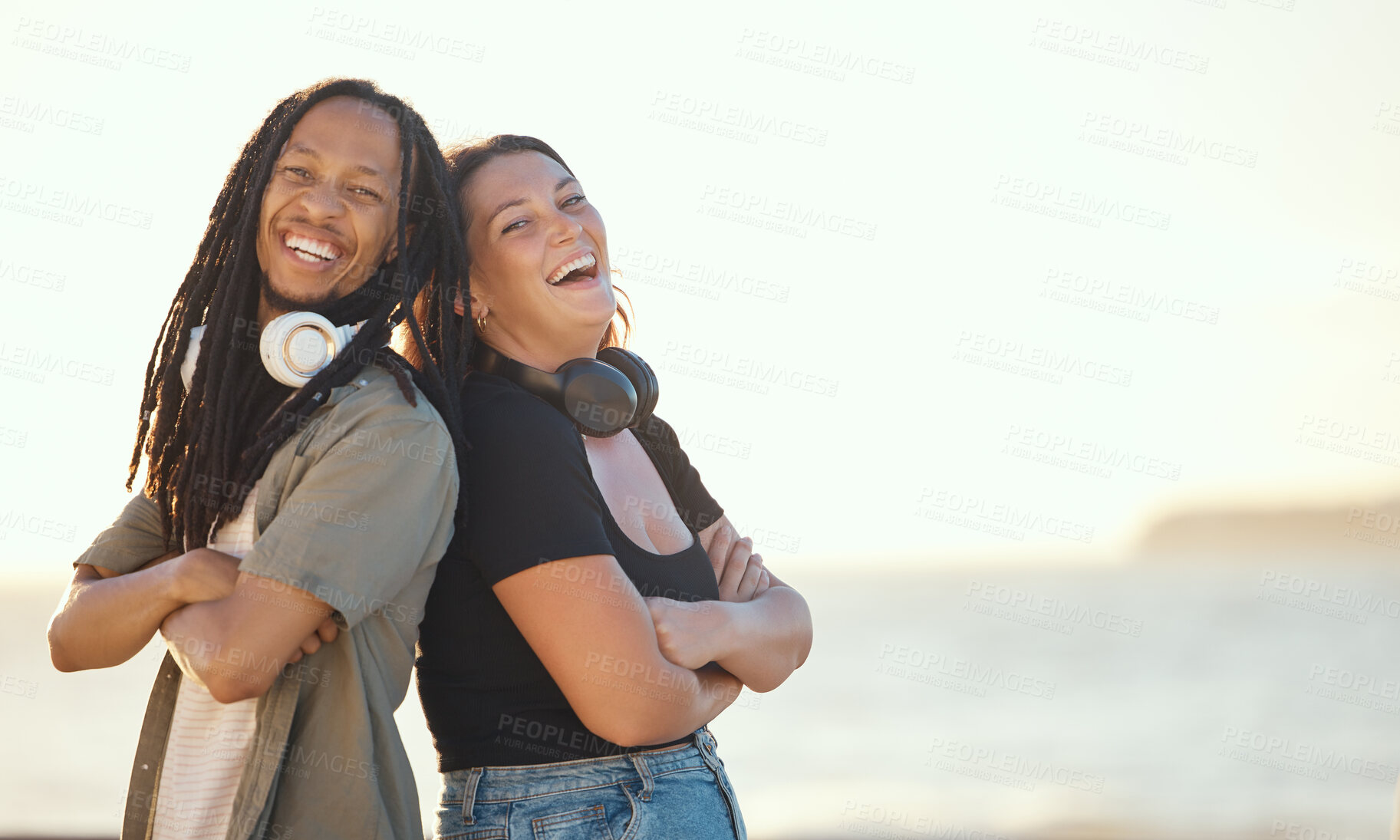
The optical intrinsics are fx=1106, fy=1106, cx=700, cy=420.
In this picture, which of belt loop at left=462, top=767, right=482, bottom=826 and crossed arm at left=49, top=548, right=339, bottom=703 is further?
belt loop at left=462, top=767, right=482, bottom=826

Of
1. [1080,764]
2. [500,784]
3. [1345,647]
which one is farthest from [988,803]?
[1345,647]

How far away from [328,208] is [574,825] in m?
1.38

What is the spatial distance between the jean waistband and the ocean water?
469cm

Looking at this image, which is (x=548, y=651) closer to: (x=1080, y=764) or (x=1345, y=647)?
(x=1080, y=764)

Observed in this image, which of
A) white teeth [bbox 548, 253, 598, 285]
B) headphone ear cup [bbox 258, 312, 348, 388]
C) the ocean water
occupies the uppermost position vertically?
white teeth [bbox 548, 253, 598, 285]

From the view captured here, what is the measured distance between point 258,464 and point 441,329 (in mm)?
551

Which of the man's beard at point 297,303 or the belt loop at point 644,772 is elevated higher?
the man's beard at point 297,303

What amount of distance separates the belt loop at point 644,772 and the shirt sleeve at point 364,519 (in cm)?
59

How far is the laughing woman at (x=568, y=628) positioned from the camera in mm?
2131

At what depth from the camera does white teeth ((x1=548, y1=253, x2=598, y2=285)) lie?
269cm

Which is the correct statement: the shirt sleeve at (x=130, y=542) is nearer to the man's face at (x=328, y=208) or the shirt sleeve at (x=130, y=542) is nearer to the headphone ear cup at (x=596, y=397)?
the man's face at (x=328, y=208)

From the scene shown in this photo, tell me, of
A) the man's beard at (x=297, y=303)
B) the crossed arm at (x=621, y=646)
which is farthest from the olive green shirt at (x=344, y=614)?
the man's beard at (x=297, y=303)

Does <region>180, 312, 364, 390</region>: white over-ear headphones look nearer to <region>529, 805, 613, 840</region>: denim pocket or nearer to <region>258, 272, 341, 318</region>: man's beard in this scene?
<region>258, 272, 341, 318</region>: man's beard

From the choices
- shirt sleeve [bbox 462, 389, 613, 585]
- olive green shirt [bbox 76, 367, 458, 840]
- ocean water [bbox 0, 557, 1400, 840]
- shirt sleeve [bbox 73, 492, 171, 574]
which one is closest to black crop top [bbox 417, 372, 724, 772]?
shirt sleeve [bbox 462, 389, 613, 585]
